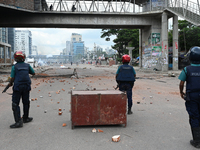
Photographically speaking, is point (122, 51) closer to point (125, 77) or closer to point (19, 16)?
point (19, 16)

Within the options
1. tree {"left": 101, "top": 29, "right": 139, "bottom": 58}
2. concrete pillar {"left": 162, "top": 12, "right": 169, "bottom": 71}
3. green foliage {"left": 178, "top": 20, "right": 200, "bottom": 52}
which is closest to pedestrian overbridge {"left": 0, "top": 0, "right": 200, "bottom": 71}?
concrete pillar {"left": 162, "top": 12, "right": 169, "bottom": 71}

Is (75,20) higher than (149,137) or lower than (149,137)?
higher

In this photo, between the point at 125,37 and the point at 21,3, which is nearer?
the point at 21,3

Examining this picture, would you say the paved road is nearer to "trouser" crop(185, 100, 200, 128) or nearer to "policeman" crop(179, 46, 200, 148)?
"policeman" crop(179, 46, 200, 148)

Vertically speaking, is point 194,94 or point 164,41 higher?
point 164,41

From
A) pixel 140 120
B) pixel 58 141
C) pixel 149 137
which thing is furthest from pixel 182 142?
pixel 58 141

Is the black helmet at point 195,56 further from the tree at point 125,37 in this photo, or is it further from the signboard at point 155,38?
the tree at point 125,37

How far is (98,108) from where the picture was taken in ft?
14.4

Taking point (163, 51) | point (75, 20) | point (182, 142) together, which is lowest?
point (182, 142)

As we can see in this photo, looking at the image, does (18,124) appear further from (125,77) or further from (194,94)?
(194,94)

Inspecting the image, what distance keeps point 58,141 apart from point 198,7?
22.2m

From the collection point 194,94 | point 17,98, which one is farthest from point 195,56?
point 17,98

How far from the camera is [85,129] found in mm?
4426

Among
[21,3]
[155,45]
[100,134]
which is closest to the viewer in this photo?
[100,134]
